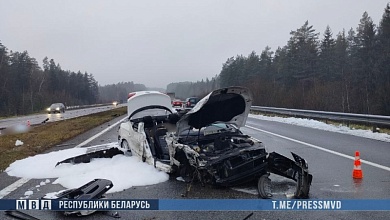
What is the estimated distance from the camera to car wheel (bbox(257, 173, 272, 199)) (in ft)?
16.9

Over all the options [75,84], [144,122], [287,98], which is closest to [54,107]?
[287,98]

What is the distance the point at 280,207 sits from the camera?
4152 mm

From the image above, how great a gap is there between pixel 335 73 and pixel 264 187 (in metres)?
54.2

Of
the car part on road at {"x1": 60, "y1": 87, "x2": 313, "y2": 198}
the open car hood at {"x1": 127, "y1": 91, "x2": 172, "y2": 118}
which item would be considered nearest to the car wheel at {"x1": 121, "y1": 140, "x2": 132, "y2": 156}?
the car part on road at {"x1": 60, "y1": 87, "x2": 313, "y2": 198}

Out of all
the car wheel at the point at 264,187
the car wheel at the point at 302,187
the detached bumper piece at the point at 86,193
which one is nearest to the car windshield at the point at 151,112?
the detached bumper piece at the point at 86,193

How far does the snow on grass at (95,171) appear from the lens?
20.8 feet

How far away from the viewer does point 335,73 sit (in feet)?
179

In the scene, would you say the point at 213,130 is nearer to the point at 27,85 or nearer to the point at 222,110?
the point at 222,110

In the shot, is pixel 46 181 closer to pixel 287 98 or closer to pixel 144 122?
pixel 144 122

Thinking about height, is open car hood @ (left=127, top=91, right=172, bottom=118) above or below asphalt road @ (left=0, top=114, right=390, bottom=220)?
above

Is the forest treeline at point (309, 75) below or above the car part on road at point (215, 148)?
above

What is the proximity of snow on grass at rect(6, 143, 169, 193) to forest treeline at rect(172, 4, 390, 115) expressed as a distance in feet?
98.0

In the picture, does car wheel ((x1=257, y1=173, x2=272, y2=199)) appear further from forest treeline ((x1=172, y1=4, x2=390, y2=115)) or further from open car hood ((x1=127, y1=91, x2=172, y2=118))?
forest treeline ((x1=172, y1=4, x2=390, y2=115))

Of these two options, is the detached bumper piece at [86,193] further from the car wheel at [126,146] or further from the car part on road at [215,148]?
the car wheel at [126,146]
